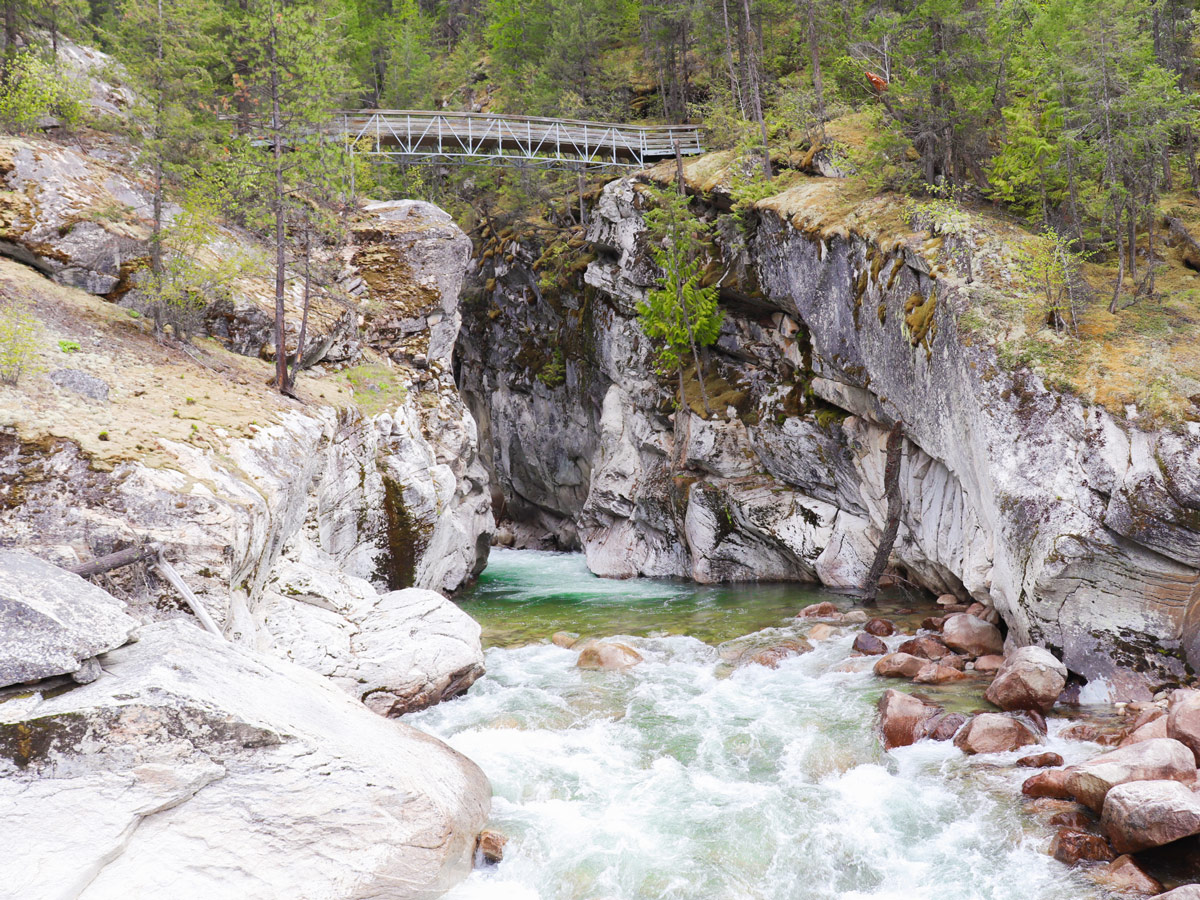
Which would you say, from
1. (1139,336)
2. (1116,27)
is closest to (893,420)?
(1139,336)

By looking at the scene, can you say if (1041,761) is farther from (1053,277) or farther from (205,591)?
(205,591)

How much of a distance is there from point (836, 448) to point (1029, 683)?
12.4m

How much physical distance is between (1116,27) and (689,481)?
58.5 feet

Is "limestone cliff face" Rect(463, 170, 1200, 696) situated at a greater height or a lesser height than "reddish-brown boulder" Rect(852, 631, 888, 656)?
greater

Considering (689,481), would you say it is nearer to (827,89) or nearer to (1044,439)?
(1044,439)

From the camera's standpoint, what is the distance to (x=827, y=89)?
3030 cm

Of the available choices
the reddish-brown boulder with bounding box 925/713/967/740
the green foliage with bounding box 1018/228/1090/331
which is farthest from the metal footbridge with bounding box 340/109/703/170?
the reddish-brown boulder with bounding box 925/713/967/740

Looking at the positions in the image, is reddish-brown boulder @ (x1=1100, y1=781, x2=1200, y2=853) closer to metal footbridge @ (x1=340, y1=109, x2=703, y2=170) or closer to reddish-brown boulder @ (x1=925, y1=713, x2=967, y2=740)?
Answer: reddish-brown boulder @ (x1=925, y1=713, x2=967, y2=740)

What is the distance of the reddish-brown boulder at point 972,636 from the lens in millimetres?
15008

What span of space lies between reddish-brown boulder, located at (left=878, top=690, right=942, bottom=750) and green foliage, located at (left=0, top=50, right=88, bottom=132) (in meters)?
23.6

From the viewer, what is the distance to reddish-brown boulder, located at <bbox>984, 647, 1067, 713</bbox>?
11828 millimetres

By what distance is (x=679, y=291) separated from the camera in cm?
2853

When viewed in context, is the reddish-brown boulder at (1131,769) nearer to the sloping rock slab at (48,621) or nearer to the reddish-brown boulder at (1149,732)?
the reddish-brown boulder at (1149,732)

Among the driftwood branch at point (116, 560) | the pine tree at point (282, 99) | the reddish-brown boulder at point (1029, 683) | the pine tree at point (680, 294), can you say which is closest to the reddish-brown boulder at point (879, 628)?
the reddish-brown boulder at point (1029, 683)
